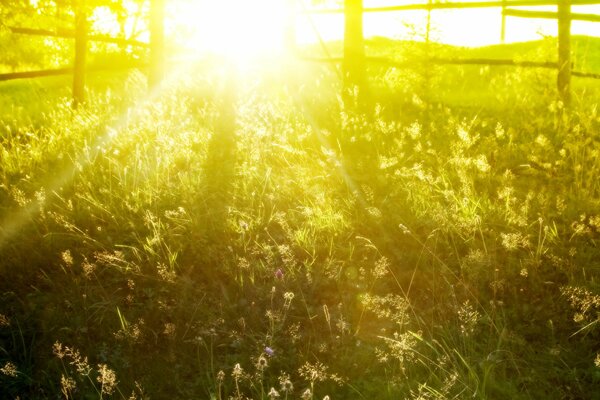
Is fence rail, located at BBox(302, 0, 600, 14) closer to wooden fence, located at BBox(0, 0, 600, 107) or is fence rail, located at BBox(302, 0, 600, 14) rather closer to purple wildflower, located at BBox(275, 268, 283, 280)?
wooden fence, located at BBox(0, 0, 600, 107)

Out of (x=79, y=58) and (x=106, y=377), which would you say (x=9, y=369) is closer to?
(x=106, y=377)

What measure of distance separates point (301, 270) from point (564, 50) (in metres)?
5.43

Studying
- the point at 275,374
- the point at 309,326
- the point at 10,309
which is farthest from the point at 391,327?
the point at 10,309

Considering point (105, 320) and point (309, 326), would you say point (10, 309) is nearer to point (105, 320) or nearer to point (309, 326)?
point (105, 320)

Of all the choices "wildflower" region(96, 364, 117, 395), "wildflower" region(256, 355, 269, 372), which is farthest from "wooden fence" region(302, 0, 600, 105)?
"wildflower" region(96, 364, 117, 395)

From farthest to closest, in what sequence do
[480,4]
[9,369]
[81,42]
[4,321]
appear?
[81,42], [480,4], [4,321], [9,369]

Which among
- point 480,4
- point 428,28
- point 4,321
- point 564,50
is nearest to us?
point 4,321

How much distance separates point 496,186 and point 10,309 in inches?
153

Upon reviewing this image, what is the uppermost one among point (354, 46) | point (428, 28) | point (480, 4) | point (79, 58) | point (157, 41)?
point (480, 4)

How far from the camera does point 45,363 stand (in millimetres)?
3533

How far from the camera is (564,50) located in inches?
296

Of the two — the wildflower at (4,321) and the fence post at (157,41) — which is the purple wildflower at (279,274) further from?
the fence post at (157,41)

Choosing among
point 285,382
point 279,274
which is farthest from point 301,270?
point 285,382

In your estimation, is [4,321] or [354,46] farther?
[354,46]
